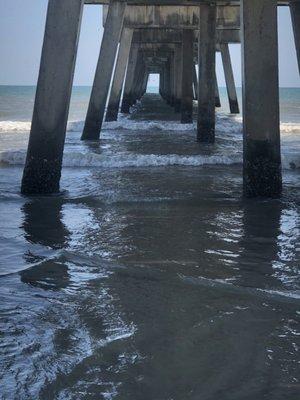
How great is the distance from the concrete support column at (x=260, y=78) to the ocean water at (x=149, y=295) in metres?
0.70

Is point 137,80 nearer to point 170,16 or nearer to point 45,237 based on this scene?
point 170,16

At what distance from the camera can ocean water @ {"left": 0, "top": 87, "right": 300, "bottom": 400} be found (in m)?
2.37

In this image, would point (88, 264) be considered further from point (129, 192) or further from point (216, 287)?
point (129, 192)

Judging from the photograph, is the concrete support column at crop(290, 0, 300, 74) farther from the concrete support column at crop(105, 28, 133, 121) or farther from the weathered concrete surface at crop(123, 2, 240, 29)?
the concrete support column at crop(105, 28, 133, 121)

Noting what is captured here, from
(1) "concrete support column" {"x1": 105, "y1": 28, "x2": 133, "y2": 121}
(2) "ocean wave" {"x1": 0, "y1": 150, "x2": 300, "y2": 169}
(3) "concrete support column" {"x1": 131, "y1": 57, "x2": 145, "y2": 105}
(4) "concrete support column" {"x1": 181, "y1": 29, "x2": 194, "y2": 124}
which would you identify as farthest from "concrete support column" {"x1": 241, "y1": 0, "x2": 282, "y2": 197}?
(3) "concrete support column" {"x1": 131, "y1": 57, "x2": 145, "y2": 105}

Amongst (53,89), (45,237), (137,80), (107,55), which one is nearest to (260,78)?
(53,89)

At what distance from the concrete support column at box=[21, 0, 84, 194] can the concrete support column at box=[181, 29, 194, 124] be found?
36.7 ft

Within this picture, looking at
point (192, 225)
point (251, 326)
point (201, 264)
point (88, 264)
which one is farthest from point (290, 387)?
point (192, 225)

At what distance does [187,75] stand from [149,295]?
14.7 m

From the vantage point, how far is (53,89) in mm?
6254

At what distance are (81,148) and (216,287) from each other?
9031 millimetres

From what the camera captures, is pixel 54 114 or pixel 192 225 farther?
pixel 54 114

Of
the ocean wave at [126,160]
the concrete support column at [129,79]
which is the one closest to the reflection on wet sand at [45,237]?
the ocean wave at [126,160]

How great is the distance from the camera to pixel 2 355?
2.53 metres
